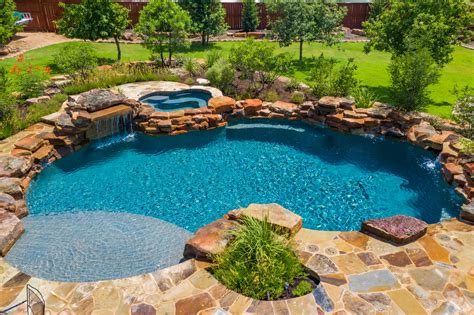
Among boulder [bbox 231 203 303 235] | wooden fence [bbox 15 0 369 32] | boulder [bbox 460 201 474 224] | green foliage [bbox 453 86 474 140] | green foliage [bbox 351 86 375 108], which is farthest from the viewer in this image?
wooden fence [bbox 15 0 369 32]

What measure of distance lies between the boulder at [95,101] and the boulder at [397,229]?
8608mm

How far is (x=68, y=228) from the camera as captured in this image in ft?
25.1

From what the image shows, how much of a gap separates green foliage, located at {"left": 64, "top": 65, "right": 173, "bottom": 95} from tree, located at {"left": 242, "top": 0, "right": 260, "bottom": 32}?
11.8 meters

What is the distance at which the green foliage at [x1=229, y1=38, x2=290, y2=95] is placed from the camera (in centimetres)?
1374

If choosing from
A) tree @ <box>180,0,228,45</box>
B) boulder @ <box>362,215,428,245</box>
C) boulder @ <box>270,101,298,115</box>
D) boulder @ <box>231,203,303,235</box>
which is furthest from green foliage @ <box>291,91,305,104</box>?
tree @ <box>180,0,228,45</box>

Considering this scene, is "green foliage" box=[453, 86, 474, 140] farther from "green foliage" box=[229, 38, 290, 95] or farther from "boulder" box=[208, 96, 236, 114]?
"boulder" box=[208, 96, 236, 114]

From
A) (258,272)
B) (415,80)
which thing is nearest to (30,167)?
(258,272)

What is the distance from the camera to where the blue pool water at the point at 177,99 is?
1344 centimetres

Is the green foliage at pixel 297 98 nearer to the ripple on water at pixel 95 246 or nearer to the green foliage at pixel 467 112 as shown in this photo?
the green foliage at pixel 467 112

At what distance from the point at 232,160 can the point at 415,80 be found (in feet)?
20.9

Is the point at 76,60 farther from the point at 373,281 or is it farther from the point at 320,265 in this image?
the point at 373,281

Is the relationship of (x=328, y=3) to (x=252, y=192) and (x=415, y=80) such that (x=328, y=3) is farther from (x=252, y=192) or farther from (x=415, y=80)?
(x=252, y=192)

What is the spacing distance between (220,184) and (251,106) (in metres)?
4.55

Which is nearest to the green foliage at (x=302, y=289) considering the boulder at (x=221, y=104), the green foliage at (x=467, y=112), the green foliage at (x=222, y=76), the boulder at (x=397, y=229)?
the boulder at (x=397, y=229)
